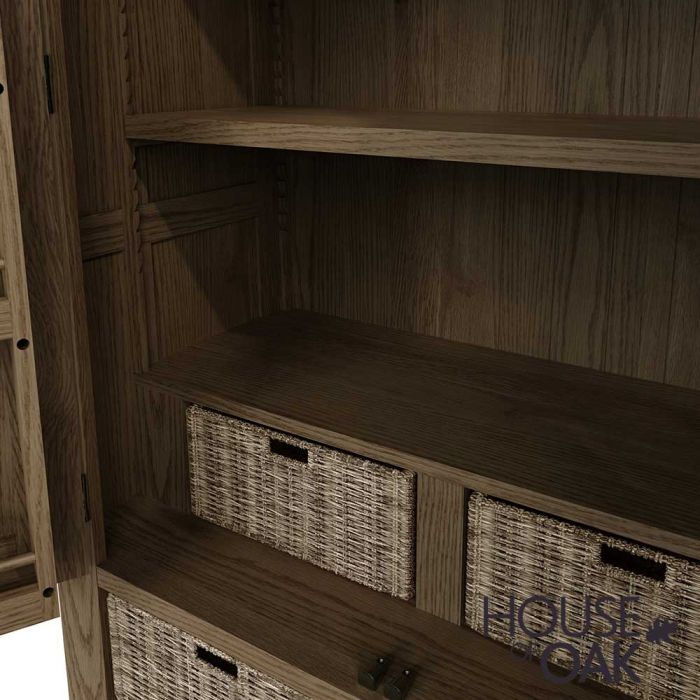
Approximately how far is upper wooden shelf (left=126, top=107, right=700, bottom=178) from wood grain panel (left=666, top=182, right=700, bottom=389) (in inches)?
6.3

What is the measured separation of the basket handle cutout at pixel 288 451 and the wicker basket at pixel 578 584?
1.07ft

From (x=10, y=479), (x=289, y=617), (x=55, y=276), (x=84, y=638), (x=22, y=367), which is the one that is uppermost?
(x=55, y=276)

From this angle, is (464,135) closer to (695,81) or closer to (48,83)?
(695,81)

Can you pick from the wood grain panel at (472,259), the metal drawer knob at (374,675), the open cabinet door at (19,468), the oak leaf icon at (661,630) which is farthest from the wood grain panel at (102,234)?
the oak leaf icon at (661,630)

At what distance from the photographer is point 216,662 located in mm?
1480

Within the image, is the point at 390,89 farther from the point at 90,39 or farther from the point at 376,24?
the point at 90,39

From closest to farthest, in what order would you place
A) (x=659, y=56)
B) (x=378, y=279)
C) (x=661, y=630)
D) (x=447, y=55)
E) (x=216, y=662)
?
(x=661, y=630) → (x=659, y=56) → (x=216, y=662) → (x=447, y=55) → (x=378, y=279)

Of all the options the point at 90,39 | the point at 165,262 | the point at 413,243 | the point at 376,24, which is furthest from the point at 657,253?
the point at 90,39

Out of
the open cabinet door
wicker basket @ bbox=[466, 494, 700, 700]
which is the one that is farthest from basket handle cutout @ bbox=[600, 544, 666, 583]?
the open cabinet door

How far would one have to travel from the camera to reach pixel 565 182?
1538mm

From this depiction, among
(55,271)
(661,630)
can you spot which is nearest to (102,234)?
(55,271)

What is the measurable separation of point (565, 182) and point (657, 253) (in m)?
0.20

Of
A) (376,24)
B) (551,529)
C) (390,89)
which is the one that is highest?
(376,24)

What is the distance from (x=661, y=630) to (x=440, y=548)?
33cm
